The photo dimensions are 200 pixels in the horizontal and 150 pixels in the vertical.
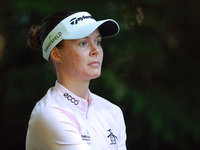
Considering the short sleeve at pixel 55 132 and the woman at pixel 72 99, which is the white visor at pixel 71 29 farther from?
the short sleeve at pixel 55 132

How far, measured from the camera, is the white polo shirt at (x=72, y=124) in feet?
4.34

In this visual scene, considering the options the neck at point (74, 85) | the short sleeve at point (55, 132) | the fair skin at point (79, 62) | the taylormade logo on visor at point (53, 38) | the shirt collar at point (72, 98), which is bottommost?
the short sleeve at point (55, 132)

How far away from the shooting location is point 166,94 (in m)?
2.40

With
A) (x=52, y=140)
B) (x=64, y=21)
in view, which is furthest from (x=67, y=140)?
(x=64, y=21)

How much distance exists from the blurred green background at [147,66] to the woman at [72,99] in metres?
0.67

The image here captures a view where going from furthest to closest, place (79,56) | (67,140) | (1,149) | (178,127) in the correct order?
(178,127), (1,149), (79,56), (67,140)

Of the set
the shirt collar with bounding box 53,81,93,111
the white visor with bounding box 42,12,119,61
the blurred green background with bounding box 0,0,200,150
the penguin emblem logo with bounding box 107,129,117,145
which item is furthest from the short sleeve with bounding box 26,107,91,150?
the blurred green background with bounding box 0,0,200,150

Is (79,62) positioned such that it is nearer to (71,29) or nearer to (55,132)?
(71,29)

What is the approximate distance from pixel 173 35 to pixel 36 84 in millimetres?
1130

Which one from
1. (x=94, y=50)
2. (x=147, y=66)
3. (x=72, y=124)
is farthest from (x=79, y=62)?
(x=147, y=66)

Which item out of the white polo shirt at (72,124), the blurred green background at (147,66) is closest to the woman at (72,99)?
the white polo shirt at (72,124)

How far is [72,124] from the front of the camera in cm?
138

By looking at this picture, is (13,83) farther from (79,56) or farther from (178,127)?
(178,127)

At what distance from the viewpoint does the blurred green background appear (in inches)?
90.7
